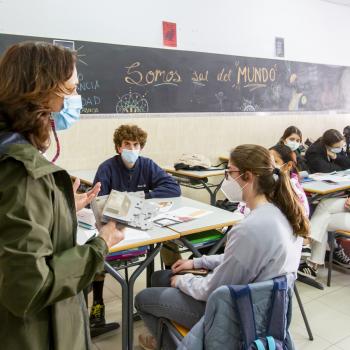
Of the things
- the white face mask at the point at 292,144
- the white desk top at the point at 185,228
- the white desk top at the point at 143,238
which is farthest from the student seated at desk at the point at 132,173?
the white face mask at the point at 292,144

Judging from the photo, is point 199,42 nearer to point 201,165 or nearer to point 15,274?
point 201,165

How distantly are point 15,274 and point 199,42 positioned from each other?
4.70m

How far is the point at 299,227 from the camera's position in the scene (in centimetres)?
157

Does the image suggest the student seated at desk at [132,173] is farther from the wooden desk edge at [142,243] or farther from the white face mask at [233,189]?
the white face mask at [233,189]

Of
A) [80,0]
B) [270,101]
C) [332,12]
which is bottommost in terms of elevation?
[270,101]

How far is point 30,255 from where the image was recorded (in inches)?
32.9

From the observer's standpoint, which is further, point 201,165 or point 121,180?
point 201,165

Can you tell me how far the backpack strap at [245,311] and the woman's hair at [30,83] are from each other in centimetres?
83

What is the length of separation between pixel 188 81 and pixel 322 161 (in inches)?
77.5

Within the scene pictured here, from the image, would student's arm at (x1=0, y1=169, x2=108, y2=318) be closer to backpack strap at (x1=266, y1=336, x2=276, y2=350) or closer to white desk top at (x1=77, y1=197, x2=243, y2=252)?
backpack strap at (x1=266, y1=336, x2=276, y2=350)

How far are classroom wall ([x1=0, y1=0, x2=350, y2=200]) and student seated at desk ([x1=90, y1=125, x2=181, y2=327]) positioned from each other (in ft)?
4.78

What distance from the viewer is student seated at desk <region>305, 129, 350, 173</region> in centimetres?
435

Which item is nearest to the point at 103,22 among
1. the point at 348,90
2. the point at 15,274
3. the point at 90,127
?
the point at 90,127

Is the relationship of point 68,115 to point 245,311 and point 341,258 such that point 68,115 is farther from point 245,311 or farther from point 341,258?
point 341,258
